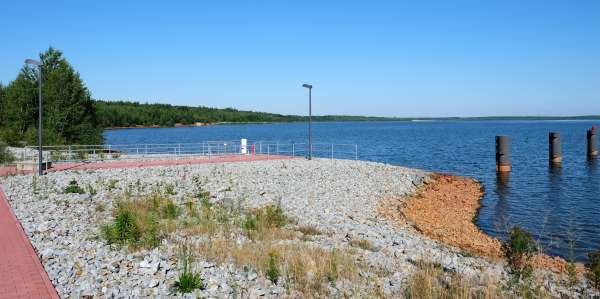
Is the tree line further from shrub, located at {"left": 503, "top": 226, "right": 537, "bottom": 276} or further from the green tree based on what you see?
shrub, located at {"left": 503, "top": 226, "right": 537, "bottom": 276}

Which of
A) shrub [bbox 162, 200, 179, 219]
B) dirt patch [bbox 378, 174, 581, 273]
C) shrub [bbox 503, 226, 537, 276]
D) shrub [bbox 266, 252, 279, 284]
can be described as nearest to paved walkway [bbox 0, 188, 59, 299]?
shrub [bbox 266, 252, 279, 284]

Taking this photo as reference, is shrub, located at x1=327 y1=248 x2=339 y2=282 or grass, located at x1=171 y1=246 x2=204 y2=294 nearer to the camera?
grass, located at x1=171 y1=246 x2=204 y2=294

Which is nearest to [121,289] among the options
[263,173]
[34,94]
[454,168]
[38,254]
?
[38,254]

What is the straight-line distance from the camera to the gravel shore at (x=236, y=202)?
26.6ft

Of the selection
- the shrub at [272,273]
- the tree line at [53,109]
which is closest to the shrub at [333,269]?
the shrub at [272,273]

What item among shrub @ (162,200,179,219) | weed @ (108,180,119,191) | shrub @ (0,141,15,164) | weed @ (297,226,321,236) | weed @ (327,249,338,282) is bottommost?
weed @ (297,226,321,236)

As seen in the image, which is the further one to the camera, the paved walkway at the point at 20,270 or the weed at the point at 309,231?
the weed at the point at 309,231

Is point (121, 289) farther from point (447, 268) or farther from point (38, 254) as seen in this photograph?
point (447, 268)

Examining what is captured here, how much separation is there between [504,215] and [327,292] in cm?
1602

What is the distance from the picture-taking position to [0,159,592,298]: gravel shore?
26.6ft

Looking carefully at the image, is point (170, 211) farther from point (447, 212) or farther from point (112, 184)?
point (447, 212)

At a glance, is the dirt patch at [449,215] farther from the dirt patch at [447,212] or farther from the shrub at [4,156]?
the shrub at [4,156]

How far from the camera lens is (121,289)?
7.65 m

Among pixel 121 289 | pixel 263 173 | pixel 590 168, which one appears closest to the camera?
pixel 121 289
